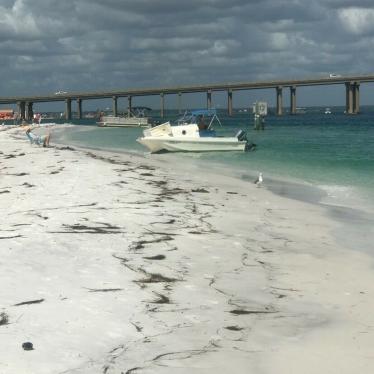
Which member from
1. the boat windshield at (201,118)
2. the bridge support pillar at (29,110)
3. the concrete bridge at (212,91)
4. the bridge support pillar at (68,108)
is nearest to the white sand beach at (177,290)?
the boat windshield at (201,118)

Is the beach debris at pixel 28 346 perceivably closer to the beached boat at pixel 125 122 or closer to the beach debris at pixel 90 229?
the beach debris at pixel 90 229

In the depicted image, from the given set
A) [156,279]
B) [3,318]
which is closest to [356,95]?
[156,279]

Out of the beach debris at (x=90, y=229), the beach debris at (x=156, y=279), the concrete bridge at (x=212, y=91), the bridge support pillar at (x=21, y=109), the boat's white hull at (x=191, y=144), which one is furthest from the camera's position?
the bridge support pillar at (x=21, y=109)

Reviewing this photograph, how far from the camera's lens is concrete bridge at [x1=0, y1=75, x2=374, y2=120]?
153000 millimetres

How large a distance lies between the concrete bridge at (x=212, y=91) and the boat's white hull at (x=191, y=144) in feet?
382

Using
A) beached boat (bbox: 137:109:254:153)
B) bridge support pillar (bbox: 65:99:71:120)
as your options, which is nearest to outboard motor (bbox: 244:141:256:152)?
beached boat (bbox: 137:109:254:153)

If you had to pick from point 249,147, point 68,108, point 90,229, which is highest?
point 68,108

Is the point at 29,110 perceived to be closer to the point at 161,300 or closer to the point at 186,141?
the point at 186,141

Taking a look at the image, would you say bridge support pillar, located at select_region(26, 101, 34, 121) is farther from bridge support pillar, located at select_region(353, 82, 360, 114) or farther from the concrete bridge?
bridge support pillar, located at select_region(353, 82, 360, 114)

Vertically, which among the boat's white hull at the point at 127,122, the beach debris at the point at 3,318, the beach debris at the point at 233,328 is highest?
the boat's white hull at the point at 127,122

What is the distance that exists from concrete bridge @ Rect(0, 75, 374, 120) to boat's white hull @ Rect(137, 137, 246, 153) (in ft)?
382

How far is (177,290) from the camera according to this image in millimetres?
8195

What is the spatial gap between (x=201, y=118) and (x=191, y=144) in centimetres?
398

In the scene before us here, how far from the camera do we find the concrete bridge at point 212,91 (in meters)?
153
